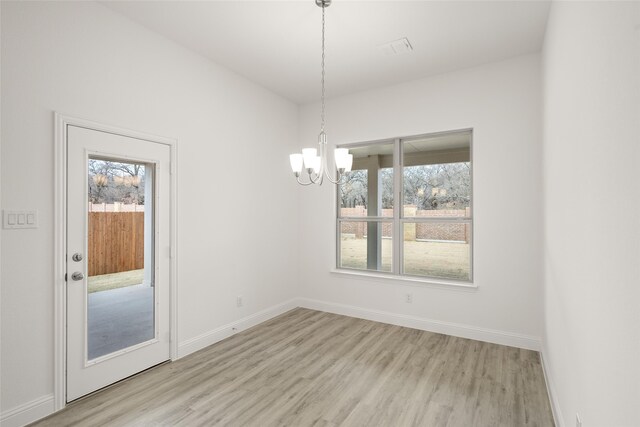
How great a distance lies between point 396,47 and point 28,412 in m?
4.21

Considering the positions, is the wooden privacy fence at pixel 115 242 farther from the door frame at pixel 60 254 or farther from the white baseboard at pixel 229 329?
the white baseboard at pixel 229 329

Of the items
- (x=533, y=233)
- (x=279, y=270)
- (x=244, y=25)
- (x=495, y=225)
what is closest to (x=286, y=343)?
(x=279, y=270)

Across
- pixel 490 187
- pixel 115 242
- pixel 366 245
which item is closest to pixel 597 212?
pixel 490 187

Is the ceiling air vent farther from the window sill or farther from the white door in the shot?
the window sill

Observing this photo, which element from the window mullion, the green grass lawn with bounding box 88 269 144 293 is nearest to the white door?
the green grass lawn with bounding box 88 269 144 293

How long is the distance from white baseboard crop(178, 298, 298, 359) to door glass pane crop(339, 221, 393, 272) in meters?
1.07

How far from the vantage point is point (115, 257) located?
2.82 metres

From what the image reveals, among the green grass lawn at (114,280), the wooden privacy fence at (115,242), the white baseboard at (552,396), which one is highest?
the wooden privacy fence at (115,242)

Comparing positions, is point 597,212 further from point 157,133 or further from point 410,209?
point 157,133

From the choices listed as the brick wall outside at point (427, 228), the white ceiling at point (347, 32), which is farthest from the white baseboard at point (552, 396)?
the white ceiling at point (347, 32)

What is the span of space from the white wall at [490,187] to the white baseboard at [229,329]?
3.78ft

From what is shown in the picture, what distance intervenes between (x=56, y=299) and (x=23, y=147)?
1081mm

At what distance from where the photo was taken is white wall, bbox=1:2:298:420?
223cm

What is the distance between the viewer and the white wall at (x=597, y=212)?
3.26ft
